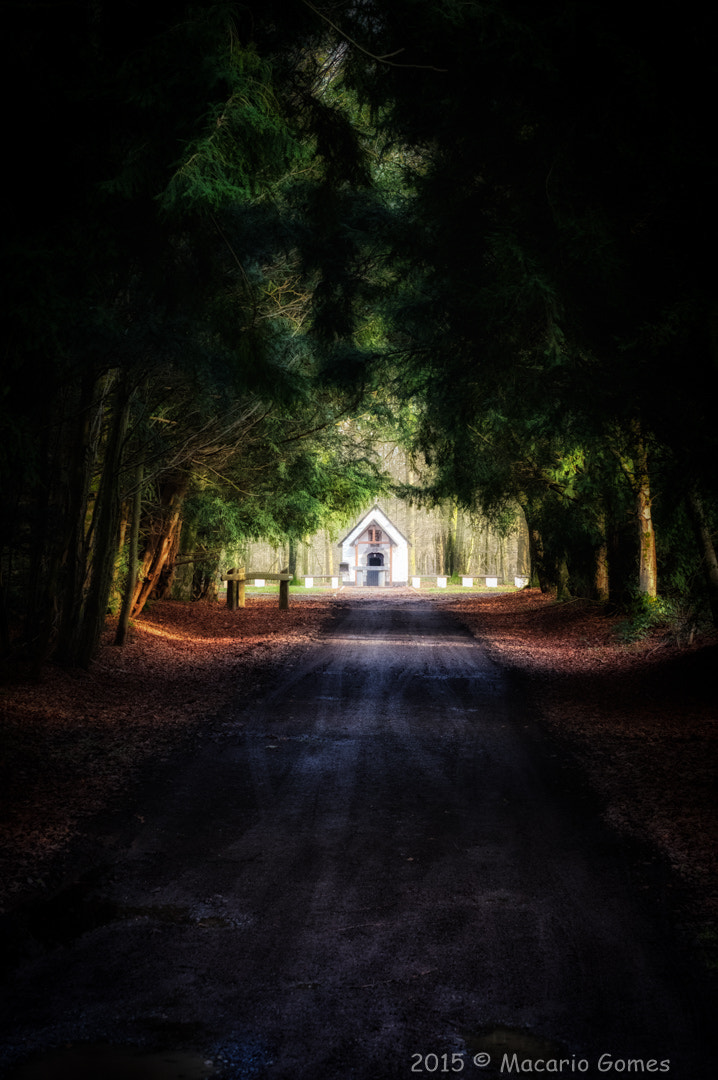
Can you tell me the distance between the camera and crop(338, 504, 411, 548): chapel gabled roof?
57281mm

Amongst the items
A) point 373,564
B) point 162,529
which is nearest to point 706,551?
point 162,529

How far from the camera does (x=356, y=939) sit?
408 centimetres

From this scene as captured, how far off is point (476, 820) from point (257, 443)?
39.7 feet

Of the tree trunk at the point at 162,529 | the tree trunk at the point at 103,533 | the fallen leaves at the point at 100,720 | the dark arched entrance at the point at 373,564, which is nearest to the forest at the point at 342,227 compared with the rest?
→ the tree trunk at the point at 103,533

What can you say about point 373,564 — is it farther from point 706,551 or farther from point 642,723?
point 642,723

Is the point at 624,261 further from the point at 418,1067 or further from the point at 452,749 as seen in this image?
the point at 418,1067

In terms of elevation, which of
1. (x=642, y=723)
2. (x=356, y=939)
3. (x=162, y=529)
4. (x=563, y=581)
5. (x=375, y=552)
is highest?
(x=375, y=552)

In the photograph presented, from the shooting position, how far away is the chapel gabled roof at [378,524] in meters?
57.3

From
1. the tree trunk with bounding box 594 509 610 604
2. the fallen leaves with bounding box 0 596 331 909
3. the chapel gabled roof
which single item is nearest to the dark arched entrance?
the chapel gabled roof

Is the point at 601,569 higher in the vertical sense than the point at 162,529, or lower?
lower

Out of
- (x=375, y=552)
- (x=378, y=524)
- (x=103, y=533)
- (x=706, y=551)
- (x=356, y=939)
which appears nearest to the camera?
(x=356, y=939)

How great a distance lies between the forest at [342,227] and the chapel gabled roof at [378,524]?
4404cm

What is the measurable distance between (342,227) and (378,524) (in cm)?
4817

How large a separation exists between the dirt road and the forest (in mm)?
3217
